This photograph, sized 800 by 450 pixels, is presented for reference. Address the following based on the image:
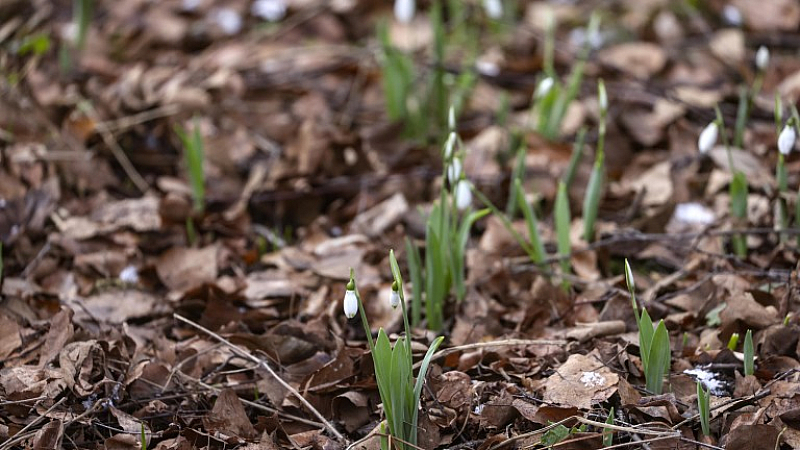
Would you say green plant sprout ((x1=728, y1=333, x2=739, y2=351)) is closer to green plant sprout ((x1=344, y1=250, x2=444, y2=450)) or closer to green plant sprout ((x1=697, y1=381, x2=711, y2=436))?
green plant sprout ((x1=697, y1=381, x2=711, y2=436))

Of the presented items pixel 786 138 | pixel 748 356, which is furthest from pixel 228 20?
pixel 748 356

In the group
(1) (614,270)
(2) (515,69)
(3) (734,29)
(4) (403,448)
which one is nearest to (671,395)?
(4) (403,448)

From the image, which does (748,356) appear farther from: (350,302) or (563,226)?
(350,302)

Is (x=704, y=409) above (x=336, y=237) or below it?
above

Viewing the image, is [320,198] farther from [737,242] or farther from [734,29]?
[734,29]

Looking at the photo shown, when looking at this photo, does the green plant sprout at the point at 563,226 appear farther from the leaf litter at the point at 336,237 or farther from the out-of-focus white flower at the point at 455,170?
the out-of-focus white flower at the point at 455,170

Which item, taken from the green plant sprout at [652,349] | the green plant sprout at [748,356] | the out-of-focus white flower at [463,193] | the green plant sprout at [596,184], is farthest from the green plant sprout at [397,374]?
the green plant sprout at [596,184]

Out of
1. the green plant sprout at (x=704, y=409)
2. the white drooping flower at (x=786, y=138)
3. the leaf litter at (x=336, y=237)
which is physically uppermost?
the white drooping flower at (x=786, y=138)

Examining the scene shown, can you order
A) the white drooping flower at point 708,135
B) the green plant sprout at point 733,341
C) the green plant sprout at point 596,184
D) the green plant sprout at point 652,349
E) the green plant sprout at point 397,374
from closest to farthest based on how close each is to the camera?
the green plant sprout at point 397,374 → the green plant sprout at point 652,349 → the green plant sprout at point 733,341 → the white drooping flower at point 708,135 → the green plant sprout at point 596,184
